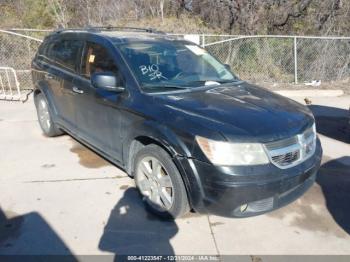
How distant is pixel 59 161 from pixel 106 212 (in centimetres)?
159

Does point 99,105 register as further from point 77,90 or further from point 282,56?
point 282,56

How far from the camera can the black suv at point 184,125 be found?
2719 millimetres

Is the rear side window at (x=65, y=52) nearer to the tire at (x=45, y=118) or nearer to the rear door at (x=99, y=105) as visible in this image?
the rear door at (x=99, y=105)

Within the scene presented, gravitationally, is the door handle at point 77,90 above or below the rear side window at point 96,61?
below

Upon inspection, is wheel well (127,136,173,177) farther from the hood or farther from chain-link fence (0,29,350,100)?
chain-link fence (0,29,350,100)

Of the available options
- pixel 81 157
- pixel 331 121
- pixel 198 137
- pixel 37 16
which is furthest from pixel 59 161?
pixel 37 16

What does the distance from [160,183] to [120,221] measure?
0.57m

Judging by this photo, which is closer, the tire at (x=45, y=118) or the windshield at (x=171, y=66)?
the windshield at (x=171, y=66)

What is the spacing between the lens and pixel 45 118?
562 centimetres

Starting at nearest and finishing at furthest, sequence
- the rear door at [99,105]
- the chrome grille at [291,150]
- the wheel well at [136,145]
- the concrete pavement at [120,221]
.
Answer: the chrome grille at [291,150]
the concrete pavement at [120,221]
the wheel well at [136,145]
the rear door at [99,105]

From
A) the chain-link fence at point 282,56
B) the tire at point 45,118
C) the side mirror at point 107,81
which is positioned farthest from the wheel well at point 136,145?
the chain-link fence at point 282,56

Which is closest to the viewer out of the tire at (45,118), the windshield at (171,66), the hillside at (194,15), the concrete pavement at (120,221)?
the concrete pavement at (120,221)

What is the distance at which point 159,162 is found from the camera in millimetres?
3154

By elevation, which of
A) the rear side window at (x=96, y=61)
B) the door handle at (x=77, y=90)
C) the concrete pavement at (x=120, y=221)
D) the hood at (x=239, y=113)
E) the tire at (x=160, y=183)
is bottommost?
the concrete pavement at (x=120, y=221)
